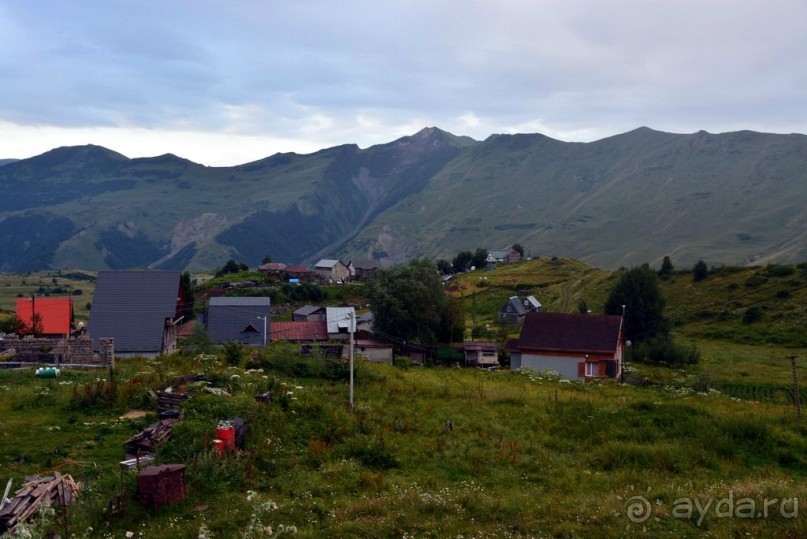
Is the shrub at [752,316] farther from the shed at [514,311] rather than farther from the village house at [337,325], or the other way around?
the village house at [337,325]

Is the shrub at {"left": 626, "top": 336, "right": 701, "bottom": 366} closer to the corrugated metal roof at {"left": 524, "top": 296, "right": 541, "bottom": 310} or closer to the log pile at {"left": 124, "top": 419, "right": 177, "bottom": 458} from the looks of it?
the corrugated metal roof at {"left": 524, "top": 296, "right": 541, "bottom": 310}

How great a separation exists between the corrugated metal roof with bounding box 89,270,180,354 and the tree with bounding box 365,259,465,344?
14892 mm

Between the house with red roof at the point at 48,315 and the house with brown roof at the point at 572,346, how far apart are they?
3253 cm

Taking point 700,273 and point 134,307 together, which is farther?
point 700,273

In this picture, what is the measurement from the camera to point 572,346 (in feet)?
134

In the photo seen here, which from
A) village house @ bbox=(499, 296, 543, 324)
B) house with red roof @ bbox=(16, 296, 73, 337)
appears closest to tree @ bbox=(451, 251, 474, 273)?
village house @ bbox=(499, 296, 543, 324)

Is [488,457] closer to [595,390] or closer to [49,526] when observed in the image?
[49,526]

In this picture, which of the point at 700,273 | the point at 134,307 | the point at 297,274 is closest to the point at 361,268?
the point at 297,274

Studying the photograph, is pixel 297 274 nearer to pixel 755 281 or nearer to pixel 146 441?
pixel 755 281

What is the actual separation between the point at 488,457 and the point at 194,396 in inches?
347

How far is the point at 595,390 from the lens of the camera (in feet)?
97.3

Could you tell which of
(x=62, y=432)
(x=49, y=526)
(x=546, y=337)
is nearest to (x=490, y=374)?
(x=546, y=337)

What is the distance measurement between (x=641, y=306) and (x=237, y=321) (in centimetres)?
3787

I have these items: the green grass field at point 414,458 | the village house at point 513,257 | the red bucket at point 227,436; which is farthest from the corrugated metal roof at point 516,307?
the village house at point 513,257
